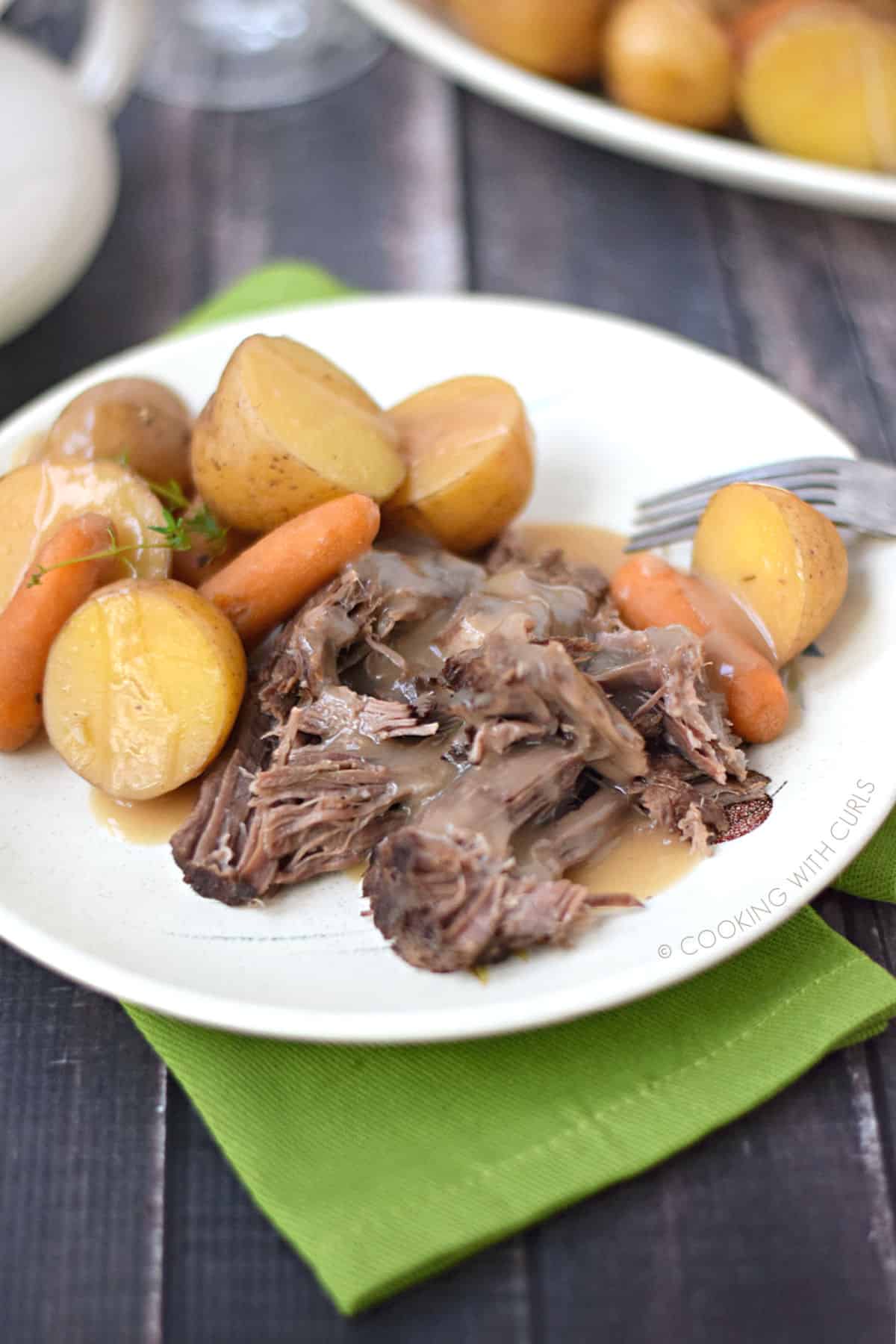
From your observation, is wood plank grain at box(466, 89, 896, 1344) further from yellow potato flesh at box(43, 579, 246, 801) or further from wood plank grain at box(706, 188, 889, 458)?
wood plank grain at box(706, 188, 889, 458)

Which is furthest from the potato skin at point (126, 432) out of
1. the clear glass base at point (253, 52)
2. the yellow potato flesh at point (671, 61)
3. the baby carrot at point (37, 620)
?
the clear glass base at point (253, 52)

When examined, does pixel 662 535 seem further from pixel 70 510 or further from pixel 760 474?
pixel 70 510

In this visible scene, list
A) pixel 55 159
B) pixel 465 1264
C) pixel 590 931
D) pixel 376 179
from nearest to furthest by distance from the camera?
pixel 465 1264 → pixel 590 931 → pixel 55 159 → pixel 376 179

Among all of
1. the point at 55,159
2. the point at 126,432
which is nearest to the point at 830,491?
the point at 126,432

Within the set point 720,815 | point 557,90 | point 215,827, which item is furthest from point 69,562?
point 557,90

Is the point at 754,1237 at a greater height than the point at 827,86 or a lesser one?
lesser
